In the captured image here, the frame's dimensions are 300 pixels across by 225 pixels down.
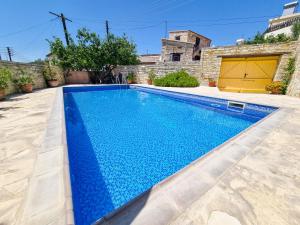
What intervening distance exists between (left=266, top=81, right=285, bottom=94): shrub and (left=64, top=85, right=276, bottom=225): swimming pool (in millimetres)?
3830

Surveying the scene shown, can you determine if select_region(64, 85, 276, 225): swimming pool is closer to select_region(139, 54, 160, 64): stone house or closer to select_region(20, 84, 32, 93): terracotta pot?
select_region(20, 84, 32, 93): terracotta pot

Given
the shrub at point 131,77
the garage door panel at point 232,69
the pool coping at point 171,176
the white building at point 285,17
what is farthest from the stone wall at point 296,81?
the white building at point 285,17

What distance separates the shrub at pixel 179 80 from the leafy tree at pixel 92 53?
5357 millimetres

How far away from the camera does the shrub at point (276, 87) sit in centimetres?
723

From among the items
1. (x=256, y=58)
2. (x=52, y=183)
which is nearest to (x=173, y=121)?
(x=52, y=183)

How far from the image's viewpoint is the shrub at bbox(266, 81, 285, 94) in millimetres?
7234

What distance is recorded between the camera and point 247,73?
27.3ft

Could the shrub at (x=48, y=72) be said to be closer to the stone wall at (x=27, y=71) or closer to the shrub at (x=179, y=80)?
the stone wall at (x=27, y=71)

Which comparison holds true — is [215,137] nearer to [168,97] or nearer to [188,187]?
[188,187]

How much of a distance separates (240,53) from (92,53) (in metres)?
11.0

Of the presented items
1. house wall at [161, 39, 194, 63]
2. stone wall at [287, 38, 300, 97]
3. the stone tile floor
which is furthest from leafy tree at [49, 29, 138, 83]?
stone wall at [287, 38, 300, 97]

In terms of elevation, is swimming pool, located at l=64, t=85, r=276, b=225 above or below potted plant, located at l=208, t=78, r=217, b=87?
below

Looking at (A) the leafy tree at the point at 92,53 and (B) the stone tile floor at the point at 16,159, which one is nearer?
(B) the stone tile floor at the point at 16,159

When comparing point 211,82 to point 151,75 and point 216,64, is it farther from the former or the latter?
point 151,75
